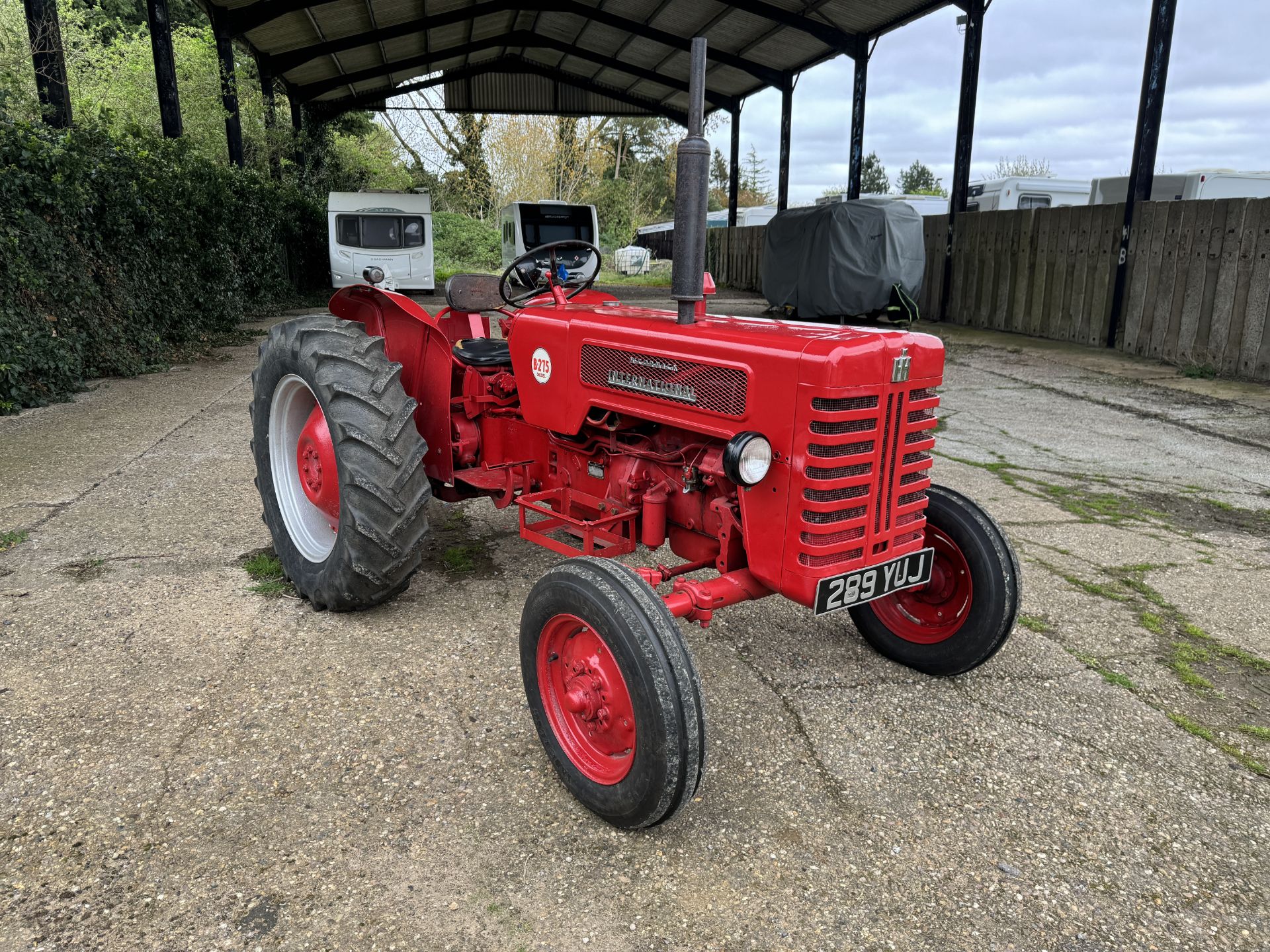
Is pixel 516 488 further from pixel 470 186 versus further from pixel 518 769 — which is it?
pixel 470 186

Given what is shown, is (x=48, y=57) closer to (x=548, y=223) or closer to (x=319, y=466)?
(x=319, y=466)

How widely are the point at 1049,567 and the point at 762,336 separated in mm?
2371

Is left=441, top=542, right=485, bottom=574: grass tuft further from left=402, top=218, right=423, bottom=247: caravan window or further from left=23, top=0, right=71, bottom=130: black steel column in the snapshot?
left=402, top=218, right=423, bottom=247: caravan window

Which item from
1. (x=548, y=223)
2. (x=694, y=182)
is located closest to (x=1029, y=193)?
(x=548, y=223)

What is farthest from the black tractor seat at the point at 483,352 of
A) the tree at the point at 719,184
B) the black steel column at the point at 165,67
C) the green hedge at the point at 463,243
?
the tree at the point at 719,184

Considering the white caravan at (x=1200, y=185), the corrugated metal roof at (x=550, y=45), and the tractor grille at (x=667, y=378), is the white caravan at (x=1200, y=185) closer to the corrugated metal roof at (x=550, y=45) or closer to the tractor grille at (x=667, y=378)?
the corrugated metal roof at (x=550, y=45)

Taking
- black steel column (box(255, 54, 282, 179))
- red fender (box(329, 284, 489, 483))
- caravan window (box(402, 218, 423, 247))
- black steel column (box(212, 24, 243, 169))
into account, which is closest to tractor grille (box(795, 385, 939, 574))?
red fender (box(329, 284, 489, 483))

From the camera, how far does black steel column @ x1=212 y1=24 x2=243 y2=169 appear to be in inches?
538

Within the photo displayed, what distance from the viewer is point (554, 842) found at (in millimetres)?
2176

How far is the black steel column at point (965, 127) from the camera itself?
501 inches

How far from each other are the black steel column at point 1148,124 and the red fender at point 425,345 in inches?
359

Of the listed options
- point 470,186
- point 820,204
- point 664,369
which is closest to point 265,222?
point 820,204

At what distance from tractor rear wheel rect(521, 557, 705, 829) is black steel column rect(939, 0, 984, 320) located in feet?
43.6

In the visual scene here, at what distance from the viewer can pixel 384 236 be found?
1766 centimetres
